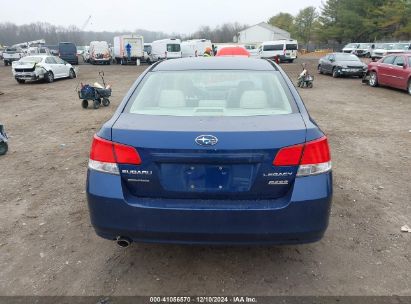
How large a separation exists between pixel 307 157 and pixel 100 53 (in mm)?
37878

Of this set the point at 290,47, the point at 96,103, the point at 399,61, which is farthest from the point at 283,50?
the point at 96,103

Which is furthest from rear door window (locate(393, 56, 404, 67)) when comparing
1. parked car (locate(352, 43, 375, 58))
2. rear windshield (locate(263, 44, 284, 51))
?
parked car (locate(352, 43, 375, 58))

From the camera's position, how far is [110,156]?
2.54 m

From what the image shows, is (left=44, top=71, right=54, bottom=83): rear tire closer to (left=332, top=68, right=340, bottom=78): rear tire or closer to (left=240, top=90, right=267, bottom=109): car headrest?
(left=332, top=68, right=340, bottom=78): rear tire

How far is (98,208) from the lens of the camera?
8.61 ft

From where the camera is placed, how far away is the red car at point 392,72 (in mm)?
14398

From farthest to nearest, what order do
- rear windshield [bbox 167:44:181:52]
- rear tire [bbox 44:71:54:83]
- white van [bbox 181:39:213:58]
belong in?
1. white van [bbox 181:39:213:58]
2. rear windshield [bbox 167:44:181:52]
3. rear tire [bbox 44:71:54:83]

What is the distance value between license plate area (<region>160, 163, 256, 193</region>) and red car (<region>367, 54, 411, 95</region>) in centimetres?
1429

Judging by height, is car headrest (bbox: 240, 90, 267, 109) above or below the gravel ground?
above

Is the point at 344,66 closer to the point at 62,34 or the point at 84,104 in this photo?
the point at 84,104

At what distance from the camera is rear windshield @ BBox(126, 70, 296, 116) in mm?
2945

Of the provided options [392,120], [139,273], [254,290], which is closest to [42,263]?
[139,273]

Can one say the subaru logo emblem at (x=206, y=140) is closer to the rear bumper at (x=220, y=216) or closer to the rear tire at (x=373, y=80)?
the rear bumper at (x=220, y=216)

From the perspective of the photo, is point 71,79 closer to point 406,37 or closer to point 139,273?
point 139,273
